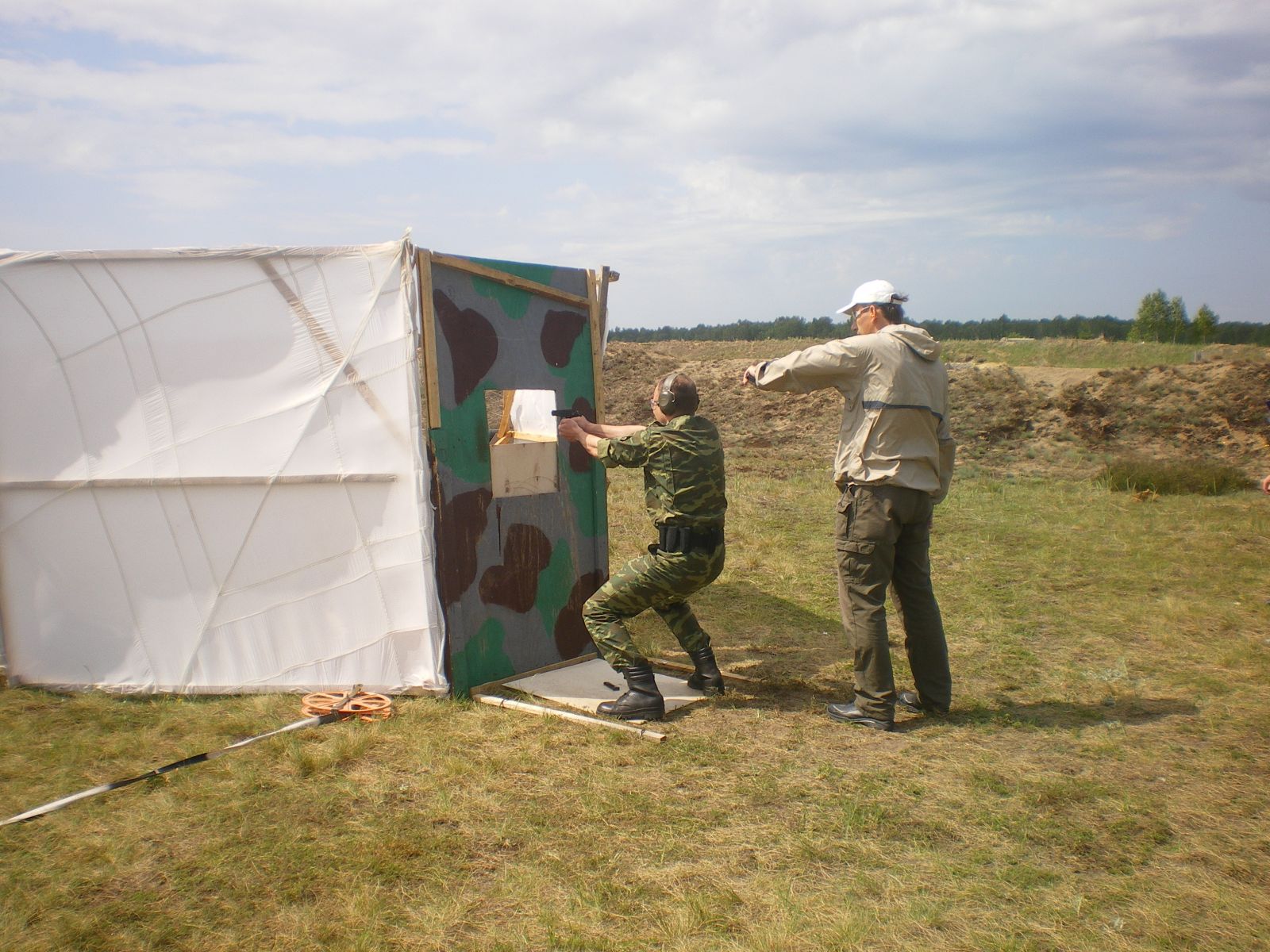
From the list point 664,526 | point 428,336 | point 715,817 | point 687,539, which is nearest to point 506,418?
point 428,336

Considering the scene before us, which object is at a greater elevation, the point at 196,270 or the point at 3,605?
the point at 196,270

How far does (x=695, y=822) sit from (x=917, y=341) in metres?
2.79

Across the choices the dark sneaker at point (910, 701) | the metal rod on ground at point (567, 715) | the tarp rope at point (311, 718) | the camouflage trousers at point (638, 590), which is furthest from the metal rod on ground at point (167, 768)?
the dark sneaker at point (910, 701)

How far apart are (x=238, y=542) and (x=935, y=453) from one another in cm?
406

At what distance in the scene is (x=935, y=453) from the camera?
17.1ft

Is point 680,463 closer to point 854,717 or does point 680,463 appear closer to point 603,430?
point 603,430

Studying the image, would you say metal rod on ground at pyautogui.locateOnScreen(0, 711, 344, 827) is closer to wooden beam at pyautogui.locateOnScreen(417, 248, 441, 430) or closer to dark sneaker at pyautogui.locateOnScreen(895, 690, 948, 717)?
→ wooden beam at pyautogui.locateOnScreen(417, 248, 441, 430)

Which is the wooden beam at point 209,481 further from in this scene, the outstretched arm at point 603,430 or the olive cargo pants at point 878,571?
the olive cargo pants at point 878,571

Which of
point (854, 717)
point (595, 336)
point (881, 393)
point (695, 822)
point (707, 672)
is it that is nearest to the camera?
point (695, 822)

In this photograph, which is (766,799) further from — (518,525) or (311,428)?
(311,428)

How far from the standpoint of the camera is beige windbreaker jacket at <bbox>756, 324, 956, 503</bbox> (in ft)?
16.7

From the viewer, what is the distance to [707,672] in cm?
591

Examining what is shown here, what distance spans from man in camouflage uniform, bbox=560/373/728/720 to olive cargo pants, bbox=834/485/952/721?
72 cm

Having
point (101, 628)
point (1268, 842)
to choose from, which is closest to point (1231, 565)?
point (1268, 842)
